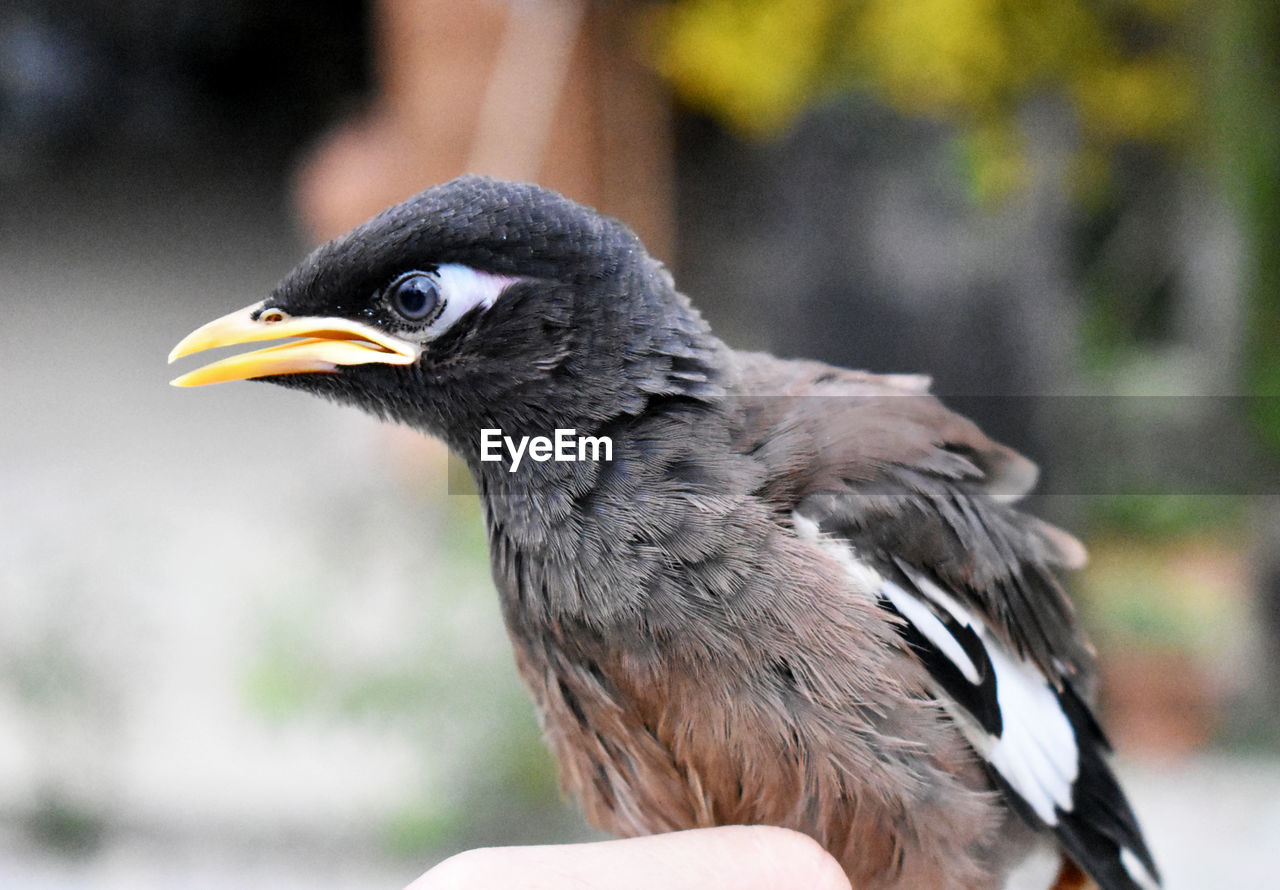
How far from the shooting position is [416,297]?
1.61 meters

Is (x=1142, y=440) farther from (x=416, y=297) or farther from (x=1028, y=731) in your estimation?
(x=416, y=297)

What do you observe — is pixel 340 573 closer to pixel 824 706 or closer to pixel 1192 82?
pixel 824 706

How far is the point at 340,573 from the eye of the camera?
408 centimetres

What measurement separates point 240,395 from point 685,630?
777 centimetres

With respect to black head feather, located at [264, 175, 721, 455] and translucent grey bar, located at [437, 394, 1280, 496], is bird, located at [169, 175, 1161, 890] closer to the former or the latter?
black head feather, located at [264, 175, 721, 455]

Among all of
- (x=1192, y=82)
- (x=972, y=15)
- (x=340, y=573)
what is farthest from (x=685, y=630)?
(x=1192, y=82)

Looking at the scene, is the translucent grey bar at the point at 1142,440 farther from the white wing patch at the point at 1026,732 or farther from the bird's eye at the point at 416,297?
the bird's eye at the point at 416,297

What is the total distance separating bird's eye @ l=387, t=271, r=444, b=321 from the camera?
1590 millimetres

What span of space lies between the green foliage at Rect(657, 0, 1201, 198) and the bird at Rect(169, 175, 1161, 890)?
3196 millimetres

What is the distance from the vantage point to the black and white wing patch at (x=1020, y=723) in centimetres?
171

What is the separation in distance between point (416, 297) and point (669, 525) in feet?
1.58

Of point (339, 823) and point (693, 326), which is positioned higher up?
point (693, 326)

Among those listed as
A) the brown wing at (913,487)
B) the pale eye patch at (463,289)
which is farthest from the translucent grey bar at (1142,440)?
the pale eye patch at (463,289)

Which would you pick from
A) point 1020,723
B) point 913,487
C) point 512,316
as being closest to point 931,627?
point 913,487
